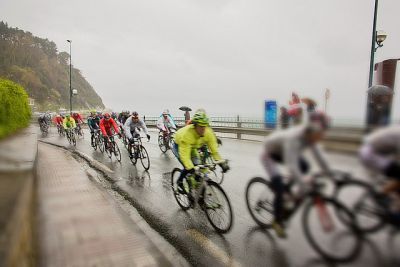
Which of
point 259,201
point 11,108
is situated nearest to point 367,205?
point 259,201

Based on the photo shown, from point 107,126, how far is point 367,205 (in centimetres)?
1258

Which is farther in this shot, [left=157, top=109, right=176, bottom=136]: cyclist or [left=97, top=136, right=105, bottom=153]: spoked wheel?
[left=97, top=136, right=105, bottom=153]: spoked wheel

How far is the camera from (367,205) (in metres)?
1.50

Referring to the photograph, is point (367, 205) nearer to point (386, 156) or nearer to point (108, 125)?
point (386, 156)

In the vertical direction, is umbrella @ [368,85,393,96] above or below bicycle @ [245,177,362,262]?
above

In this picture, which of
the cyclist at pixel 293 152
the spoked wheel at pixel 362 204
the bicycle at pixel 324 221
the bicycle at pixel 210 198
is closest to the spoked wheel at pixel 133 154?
the bicycle at pixel 210 198

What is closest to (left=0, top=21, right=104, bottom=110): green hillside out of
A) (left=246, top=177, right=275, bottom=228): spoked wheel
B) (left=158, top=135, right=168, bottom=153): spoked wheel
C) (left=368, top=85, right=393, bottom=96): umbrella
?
(left=158, top=135, right=168, bottom=153): spoked wheel

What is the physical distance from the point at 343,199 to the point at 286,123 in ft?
1.84

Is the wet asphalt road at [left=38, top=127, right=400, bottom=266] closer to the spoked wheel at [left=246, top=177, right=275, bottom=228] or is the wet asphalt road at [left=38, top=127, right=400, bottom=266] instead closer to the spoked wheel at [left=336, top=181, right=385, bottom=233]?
the spoked wheel at [left=336, top=181, right=385, bottom=233]

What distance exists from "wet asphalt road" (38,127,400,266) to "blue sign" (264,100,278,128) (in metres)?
0.53

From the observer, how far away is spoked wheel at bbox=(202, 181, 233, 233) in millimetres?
4551

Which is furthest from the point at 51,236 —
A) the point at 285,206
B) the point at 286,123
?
the point at 286,123

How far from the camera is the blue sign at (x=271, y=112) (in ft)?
6.56

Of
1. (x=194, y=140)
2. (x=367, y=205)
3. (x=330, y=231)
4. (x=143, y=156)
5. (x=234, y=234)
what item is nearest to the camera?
(x=367, y=205)
